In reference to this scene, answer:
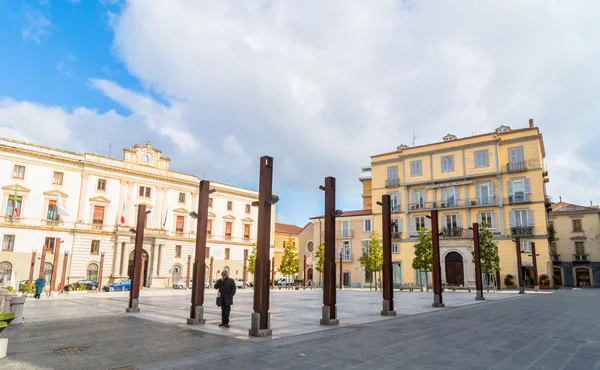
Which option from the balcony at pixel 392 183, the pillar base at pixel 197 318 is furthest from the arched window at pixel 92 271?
the pillar base at pixel 197 318

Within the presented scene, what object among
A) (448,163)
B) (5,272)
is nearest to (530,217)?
(448,163)

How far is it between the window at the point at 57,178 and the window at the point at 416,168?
1621 inches

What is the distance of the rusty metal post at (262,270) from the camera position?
9883 mm

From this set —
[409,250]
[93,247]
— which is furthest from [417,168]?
[93,247]

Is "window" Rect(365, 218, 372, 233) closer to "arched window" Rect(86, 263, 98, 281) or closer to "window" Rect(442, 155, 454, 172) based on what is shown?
"window" Rect(442, 155, 454, 172)

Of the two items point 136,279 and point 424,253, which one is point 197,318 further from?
point 424,253

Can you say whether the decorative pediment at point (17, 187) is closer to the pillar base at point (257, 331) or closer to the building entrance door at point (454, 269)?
the pillar base at point (257, 331)

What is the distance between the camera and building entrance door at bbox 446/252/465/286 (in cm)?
4219

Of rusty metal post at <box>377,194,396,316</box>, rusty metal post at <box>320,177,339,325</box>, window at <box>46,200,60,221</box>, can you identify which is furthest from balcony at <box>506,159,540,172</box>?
window at <box>46,200,60,221</box>

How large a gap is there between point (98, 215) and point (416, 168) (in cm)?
3903

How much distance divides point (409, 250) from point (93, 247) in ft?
122

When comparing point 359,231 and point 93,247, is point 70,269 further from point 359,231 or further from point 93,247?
point 359,231

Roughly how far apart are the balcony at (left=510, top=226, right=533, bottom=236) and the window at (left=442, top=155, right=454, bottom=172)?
9.36 m

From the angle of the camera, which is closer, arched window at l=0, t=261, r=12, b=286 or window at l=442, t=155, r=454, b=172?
arched window at l=0, t=261, r=12, b=286
